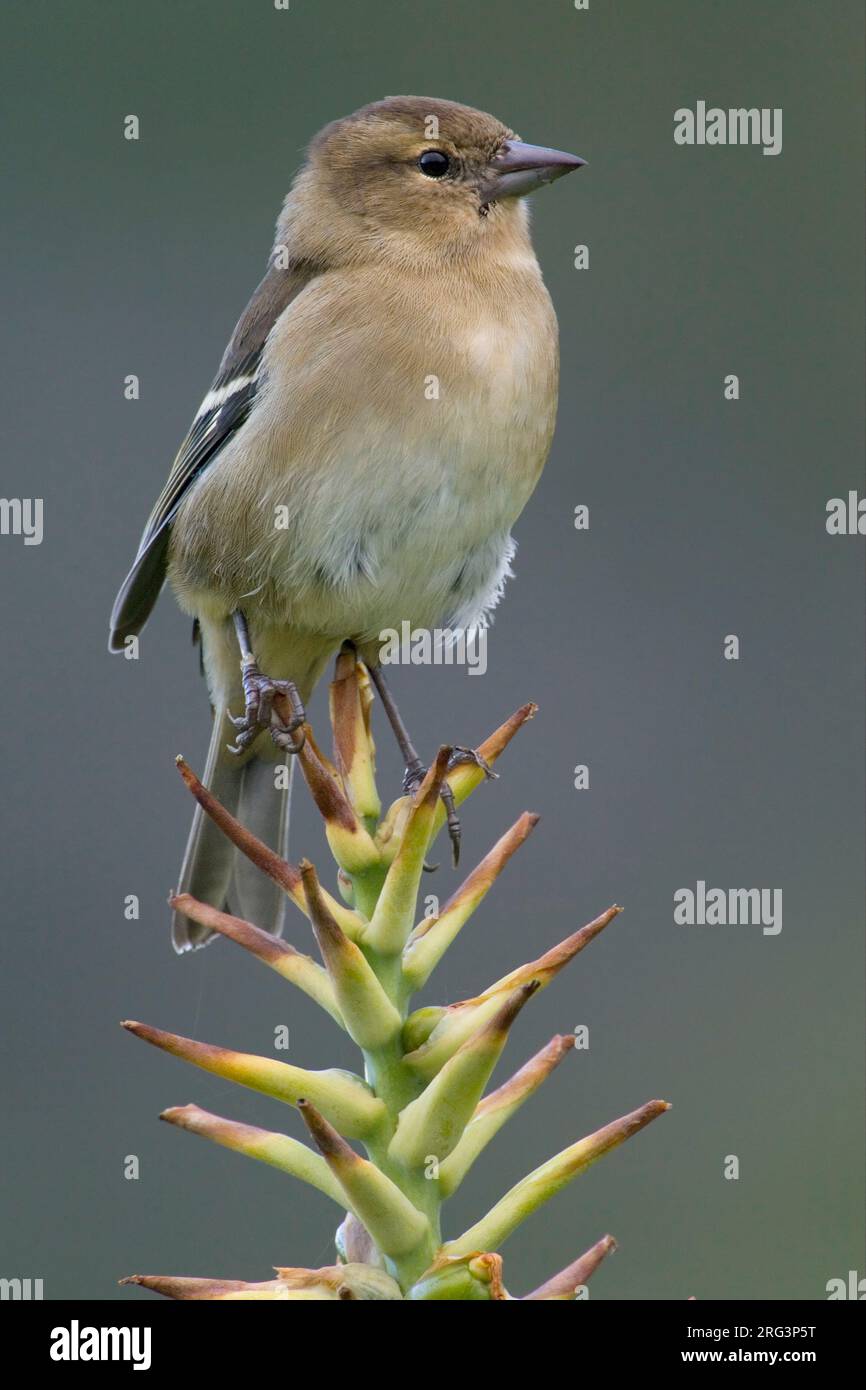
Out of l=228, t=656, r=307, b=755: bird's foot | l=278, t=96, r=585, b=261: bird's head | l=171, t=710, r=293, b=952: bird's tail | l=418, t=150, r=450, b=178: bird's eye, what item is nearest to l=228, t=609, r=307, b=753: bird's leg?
l=228, t=656, r=307, b=755: bird's foot

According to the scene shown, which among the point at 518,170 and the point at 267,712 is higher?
the point at 518,170

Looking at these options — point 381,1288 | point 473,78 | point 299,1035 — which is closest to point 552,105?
point 473,78

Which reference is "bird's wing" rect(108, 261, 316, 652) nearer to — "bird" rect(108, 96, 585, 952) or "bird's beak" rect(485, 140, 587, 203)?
"bird" rect(108, 96, 585, 952)

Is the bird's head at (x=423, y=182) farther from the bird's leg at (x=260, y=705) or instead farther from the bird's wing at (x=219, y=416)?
the bird's leg at (x=260, y=705)

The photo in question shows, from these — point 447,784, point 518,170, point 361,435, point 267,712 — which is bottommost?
point 447,784

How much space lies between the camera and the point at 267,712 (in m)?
2.16

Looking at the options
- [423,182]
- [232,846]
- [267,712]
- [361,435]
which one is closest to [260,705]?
[267,712]

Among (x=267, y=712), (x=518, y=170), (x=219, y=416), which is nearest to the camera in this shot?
(x=267, y=712)

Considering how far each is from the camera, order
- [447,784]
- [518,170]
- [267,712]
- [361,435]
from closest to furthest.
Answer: [447,784] < [267,712] < [361,435] < [518,170]

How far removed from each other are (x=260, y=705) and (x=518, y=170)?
101 cm

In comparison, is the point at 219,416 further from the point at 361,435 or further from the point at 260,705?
the point at 260,705

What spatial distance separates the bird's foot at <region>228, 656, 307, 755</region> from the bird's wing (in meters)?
0.29

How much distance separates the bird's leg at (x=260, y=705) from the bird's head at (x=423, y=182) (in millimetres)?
669

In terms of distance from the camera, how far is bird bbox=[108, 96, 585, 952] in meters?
2.40
